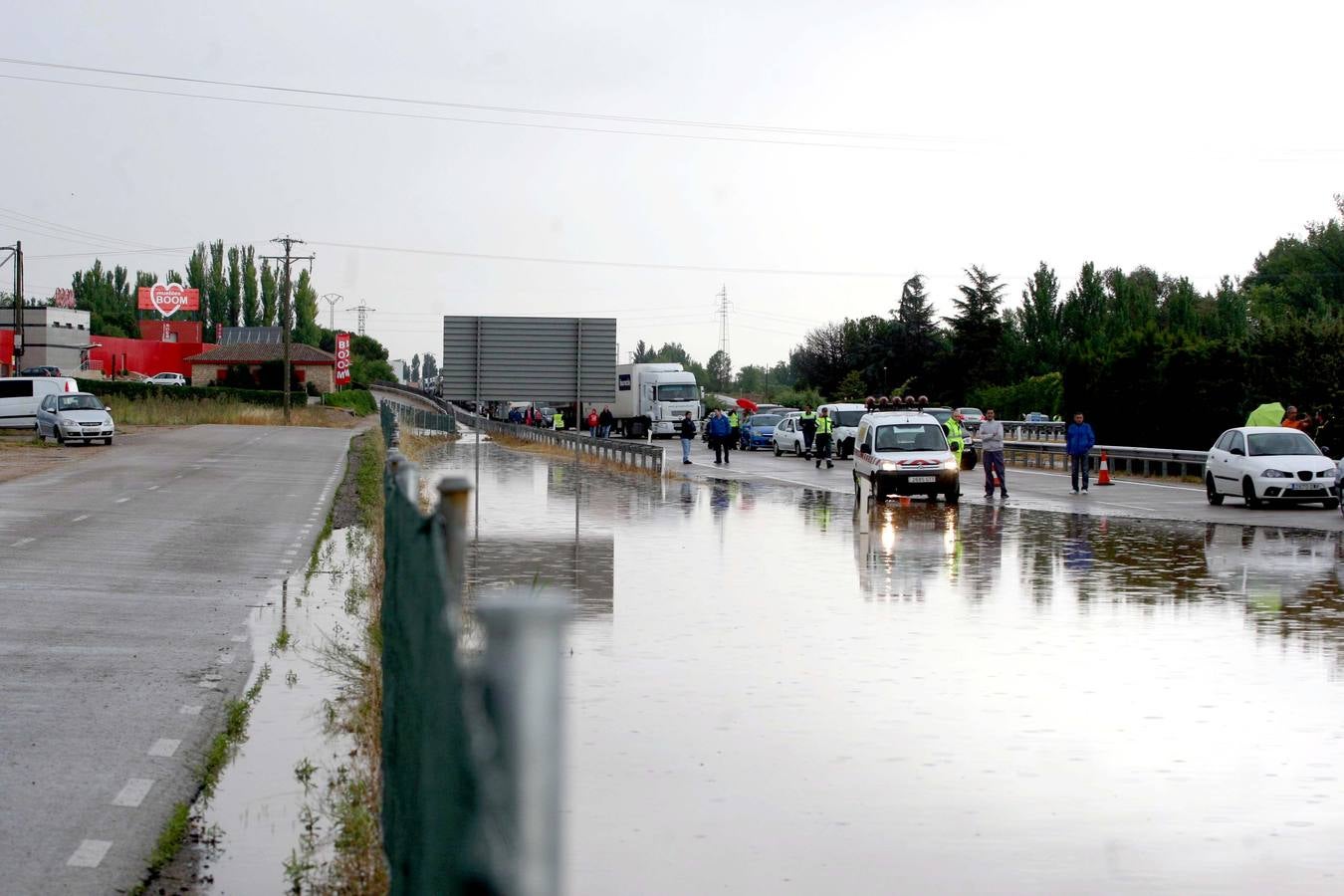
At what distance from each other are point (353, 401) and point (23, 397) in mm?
61775

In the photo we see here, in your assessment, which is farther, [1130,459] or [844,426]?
[844,426]

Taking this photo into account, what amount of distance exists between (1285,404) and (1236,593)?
2494 centimetres

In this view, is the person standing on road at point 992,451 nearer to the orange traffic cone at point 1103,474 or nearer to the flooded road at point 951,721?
the orange traffic cone at point 1103,474

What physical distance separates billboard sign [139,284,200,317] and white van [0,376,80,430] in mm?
103833

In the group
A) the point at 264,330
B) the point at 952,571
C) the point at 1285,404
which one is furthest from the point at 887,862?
the point at 264,330

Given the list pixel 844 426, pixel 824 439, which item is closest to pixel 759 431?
pixel 844 426

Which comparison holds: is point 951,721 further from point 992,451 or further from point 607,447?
point 607,447

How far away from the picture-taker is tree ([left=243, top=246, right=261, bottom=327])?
553 ft

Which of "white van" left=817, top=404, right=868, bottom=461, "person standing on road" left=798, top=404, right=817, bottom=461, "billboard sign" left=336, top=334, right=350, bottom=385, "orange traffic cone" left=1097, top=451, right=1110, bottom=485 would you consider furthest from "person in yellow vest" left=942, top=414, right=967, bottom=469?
"billboard sign" left=336, top=334, right=350, bottom=385

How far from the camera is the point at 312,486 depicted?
33.9 meters

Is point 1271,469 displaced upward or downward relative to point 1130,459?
upward

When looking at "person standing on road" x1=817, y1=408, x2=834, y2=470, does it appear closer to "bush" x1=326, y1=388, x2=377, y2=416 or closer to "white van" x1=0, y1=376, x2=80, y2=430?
"white van" x1=0, y1=376, x2=80, y2=430

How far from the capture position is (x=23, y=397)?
54.8m

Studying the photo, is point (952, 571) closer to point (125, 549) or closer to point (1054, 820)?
point (125, 549)
